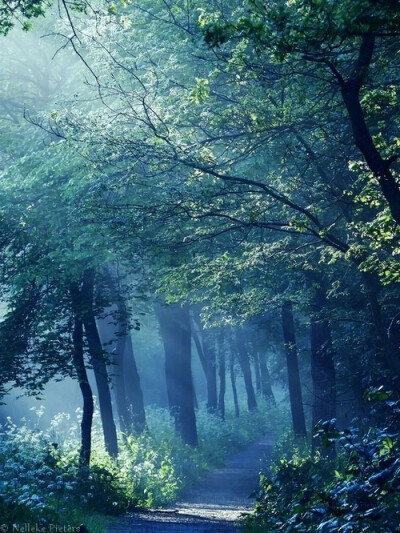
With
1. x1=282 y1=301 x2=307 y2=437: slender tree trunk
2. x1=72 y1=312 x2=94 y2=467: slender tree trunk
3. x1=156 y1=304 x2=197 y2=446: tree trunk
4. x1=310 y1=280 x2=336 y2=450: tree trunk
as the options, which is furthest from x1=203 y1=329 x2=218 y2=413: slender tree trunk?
x1=72 y1=312 x2=94 y2=467: slender tree trunk

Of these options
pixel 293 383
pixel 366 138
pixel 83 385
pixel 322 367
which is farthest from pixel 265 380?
pixel 366 138

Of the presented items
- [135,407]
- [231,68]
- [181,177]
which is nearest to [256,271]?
[181,177]

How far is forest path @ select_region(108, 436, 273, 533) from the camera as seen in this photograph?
1180 centimetres

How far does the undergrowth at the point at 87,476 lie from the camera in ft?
30.6

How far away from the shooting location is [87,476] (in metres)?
14.3

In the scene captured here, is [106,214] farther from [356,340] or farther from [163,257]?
[356,340]

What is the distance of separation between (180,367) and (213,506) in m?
8.39

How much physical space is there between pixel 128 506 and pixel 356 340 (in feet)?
19.8

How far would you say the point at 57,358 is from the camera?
615 inches

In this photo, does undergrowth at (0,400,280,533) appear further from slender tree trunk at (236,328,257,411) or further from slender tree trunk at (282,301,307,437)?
slender tree trunk at (236,328,257,411)

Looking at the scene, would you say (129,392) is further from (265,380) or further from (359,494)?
(265,380)

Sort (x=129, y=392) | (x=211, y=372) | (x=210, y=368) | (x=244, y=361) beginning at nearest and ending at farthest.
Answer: (x=129, y=392)
(x=211, y=372)
(x=210, y=368)
(x=244, y=361)

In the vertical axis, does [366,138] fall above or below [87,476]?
above

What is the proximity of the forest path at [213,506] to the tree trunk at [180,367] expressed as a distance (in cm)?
189
